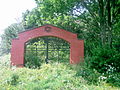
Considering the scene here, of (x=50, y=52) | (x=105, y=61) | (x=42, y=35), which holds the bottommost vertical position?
(x=105, y=61)

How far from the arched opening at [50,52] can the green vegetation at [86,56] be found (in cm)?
16

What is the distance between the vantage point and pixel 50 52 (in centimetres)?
1158

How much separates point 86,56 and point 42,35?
11.4ft

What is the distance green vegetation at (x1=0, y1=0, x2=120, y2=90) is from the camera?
5746 millimetres

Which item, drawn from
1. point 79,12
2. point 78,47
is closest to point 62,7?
point 79,12

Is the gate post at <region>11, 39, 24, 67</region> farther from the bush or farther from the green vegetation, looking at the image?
the bush

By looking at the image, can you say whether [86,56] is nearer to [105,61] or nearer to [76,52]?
[76,52]

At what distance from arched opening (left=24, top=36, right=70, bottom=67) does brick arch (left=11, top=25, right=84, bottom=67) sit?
0.64m

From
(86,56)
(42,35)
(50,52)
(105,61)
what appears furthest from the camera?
(50,52)

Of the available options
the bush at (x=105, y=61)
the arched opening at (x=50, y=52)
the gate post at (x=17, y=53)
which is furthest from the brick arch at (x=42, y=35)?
the bush at (x=105, y=61)

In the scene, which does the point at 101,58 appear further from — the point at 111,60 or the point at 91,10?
the point at 91,10

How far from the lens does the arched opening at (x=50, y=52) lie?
417 inches

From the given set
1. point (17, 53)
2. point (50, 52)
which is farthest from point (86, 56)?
point (17, 53)

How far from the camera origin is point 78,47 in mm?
10086
